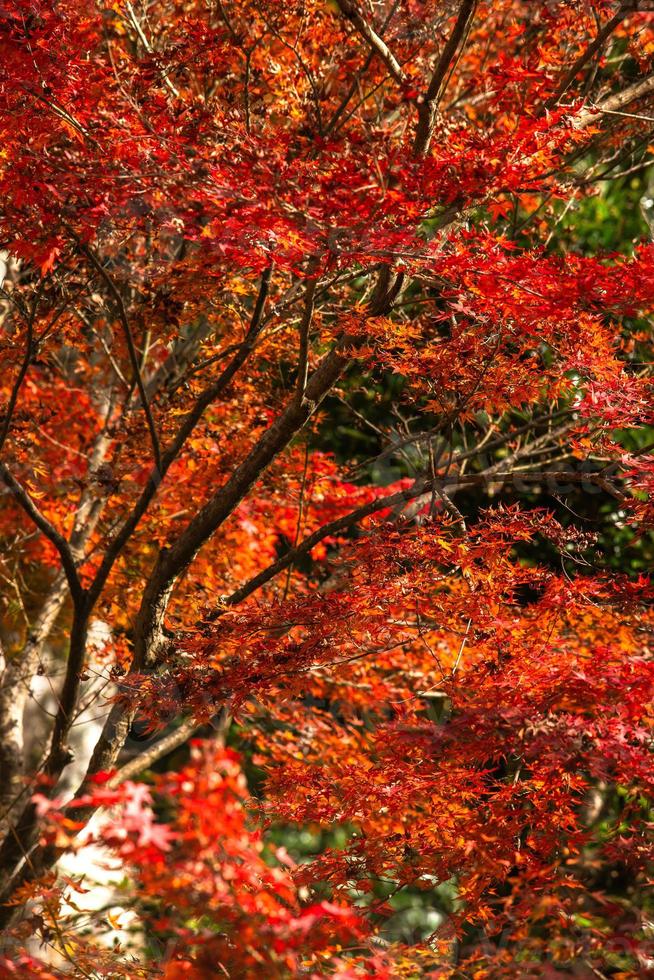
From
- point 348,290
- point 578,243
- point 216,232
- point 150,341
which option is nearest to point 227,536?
point 150,341

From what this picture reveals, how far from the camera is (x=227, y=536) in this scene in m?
6.70

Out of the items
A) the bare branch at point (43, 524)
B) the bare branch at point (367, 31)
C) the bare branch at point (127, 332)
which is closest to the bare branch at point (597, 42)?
the bare branch at point (367, 31)

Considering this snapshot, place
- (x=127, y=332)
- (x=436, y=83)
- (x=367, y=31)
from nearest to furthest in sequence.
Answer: (x=367, y=31) < (x=436, y=83) < (x=127, y=332)

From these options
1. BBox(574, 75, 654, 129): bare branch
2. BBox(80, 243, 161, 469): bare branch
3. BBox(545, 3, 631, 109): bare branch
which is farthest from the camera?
→ BBox(574, 75, 654, 129): bare branch

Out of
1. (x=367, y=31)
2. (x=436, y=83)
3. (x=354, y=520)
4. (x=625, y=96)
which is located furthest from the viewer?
(x=625, y=96)

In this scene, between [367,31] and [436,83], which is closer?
[367,31]

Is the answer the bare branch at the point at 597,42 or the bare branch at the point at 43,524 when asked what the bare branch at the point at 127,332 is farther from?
the bare branch at the point at 597,42

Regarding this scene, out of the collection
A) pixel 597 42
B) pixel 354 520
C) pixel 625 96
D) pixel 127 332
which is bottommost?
pixel 354 520

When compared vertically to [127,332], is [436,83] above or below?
above

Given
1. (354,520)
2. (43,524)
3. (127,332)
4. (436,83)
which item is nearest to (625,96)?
(436,83)

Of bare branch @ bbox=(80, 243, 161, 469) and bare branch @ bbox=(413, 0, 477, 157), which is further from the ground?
bare branch @ bbox=(413, 0, 477, 157)

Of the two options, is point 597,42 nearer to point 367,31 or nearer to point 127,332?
point 367,31

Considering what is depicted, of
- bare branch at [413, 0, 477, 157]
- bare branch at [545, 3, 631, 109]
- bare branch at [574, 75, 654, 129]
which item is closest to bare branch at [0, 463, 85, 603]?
bare branch at [413, 0, 477, 157]

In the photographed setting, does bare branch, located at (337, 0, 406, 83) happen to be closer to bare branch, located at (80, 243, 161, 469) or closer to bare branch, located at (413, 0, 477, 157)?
bare branch, located at (413, 0, 477, 157)
